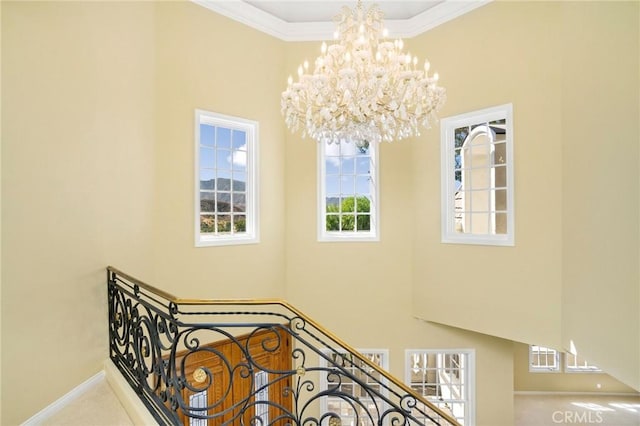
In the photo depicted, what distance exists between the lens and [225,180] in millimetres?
4512

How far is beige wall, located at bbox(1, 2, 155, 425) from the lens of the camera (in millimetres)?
2322

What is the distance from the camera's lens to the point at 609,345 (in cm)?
298

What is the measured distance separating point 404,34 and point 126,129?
3.85m

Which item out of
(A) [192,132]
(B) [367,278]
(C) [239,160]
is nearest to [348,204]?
(B) [367,278]

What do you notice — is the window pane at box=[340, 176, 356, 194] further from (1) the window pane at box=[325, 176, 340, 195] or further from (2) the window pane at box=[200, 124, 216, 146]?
(2) the window pane at box=[200, 124, 216, 146]

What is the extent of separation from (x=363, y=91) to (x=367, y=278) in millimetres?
3140

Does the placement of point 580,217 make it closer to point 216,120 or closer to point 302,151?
point 302,151

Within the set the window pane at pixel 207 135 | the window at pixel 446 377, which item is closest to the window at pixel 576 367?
the window at pixel 446 377

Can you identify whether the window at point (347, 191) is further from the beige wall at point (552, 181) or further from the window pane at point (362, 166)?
the beige wall at point (552, 181)

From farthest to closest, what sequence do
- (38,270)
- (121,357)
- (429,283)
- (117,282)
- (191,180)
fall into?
(429,283), (191,180), (117,282), (121,357), (38,270)

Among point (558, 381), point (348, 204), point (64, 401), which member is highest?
point (348, 204)

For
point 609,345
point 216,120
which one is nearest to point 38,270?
point 216,120

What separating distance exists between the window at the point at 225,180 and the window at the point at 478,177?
2.63 metres

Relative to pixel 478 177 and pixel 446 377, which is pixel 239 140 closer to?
pixel 478 177
